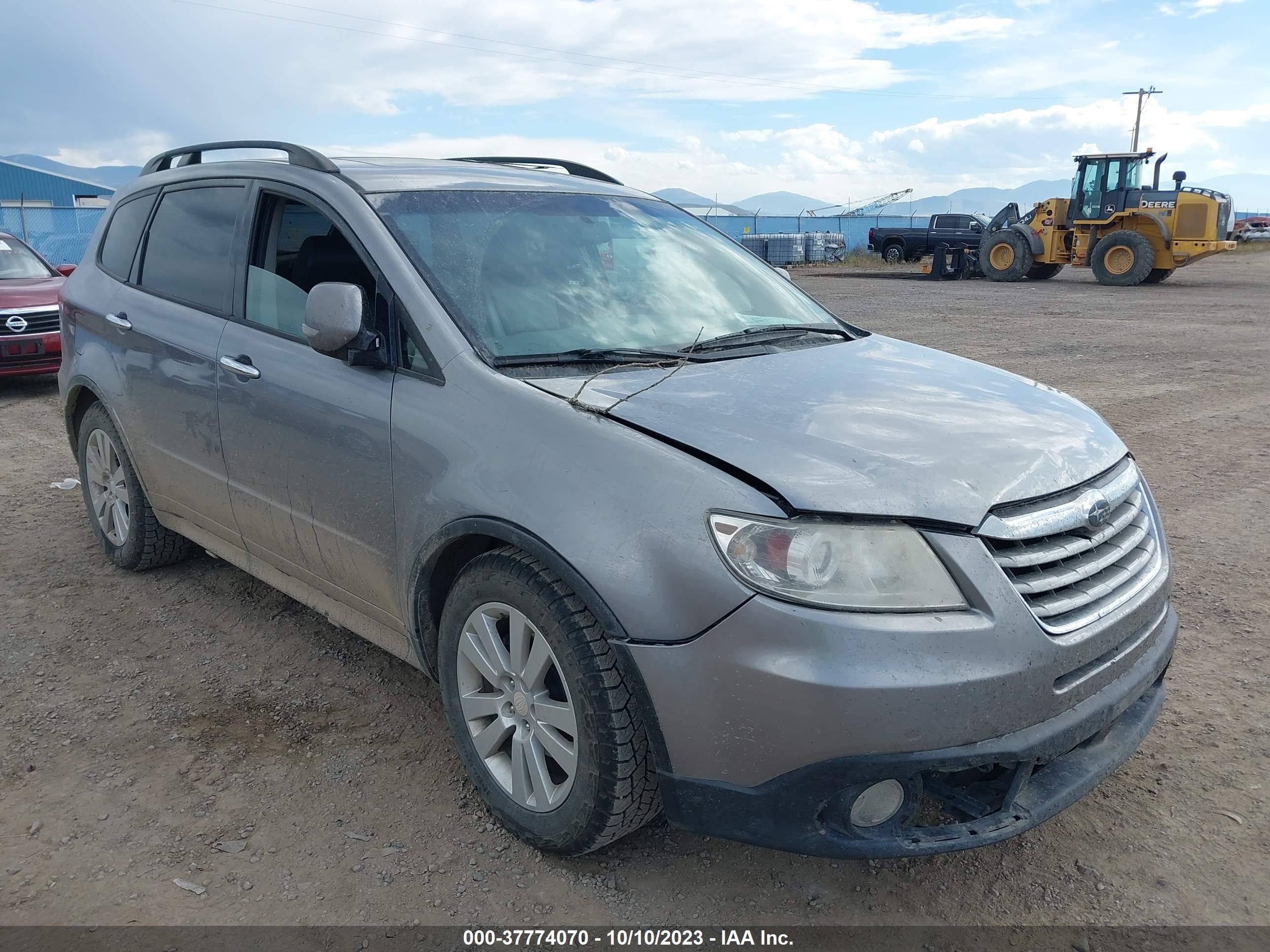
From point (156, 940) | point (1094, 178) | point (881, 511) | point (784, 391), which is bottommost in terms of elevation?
point (156, 940)

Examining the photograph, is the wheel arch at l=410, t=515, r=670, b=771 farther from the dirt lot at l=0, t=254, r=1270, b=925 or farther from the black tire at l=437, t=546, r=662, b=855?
the dirt lot at l=0, t=254, r=1270, b=925

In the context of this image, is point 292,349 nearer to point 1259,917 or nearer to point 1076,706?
point 1076,706

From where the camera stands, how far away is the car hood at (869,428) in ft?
7.23

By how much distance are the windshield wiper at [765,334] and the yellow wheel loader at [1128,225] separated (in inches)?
907

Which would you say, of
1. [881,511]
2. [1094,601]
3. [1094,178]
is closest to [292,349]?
[881,511]

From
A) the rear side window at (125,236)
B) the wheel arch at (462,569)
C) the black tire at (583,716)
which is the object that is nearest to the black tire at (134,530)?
the rear side window at (125,236)

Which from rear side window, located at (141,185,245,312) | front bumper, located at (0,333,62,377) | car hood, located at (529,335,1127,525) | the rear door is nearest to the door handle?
the rear door

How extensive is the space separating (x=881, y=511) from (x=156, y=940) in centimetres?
195

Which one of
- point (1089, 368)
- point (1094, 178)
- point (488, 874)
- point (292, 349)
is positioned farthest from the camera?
point (1094, 178)

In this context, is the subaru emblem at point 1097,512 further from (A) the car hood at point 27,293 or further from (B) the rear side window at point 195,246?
(A) the car hood at point 27,293

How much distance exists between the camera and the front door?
2.93m

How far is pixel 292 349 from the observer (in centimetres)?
323

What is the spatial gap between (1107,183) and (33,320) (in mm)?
23377

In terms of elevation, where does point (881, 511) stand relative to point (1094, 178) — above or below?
below
